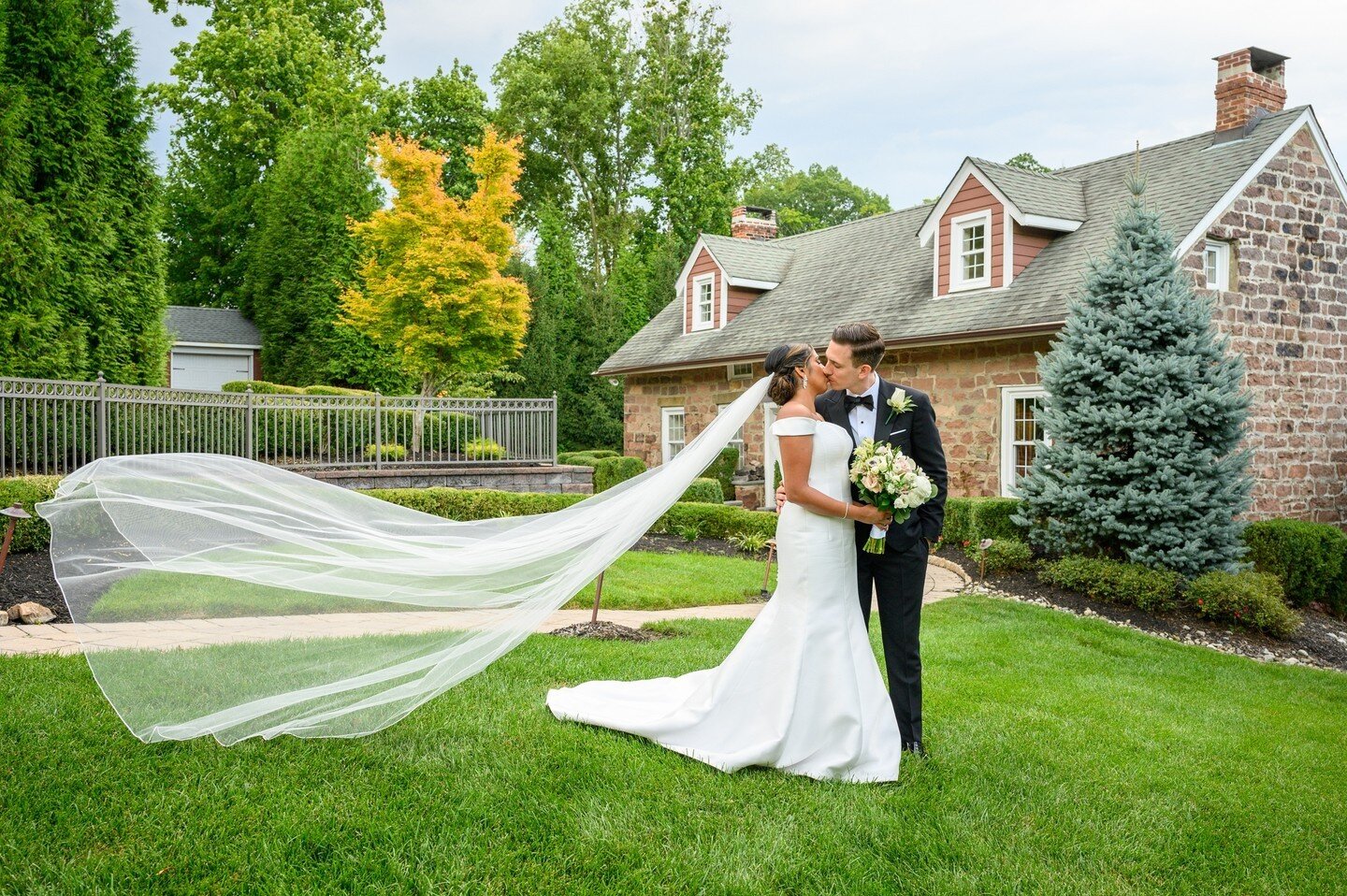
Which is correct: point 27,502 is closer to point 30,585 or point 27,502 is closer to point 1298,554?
point 30,585

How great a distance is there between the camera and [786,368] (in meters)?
4.94

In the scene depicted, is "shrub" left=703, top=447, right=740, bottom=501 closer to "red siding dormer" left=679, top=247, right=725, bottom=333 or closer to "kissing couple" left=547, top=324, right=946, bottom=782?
"red siding dormer" left=679, top=247, right=725, bottom=333

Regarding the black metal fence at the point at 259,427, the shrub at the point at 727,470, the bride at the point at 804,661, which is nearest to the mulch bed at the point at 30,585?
the black metal fence at the point at 259,427

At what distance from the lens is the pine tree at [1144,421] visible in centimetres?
1091

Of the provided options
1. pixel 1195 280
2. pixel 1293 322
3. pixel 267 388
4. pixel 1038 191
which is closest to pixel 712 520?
pixel 1038 191

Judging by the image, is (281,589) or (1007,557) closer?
(281,589)

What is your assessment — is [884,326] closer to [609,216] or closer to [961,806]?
[961,806]

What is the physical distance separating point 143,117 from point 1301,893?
16164 millimetres

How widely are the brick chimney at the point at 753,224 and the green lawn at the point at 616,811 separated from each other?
20419mm

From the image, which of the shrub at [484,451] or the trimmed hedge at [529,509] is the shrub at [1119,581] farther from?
the shrub at [484,451]

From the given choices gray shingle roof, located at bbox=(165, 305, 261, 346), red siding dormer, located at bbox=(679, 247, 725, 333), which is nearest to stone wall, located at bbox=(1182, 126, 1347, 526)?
red siding dormer, located at bbox=(679, 247, 725, 333)

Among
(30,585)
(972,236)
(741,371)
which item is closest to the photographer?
(30,585)

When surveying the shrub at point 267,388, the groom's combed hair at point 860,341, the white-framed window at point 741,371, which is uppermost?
the white-framed window at point 741,371

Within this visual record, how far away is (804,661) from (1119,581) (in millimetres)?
7451
